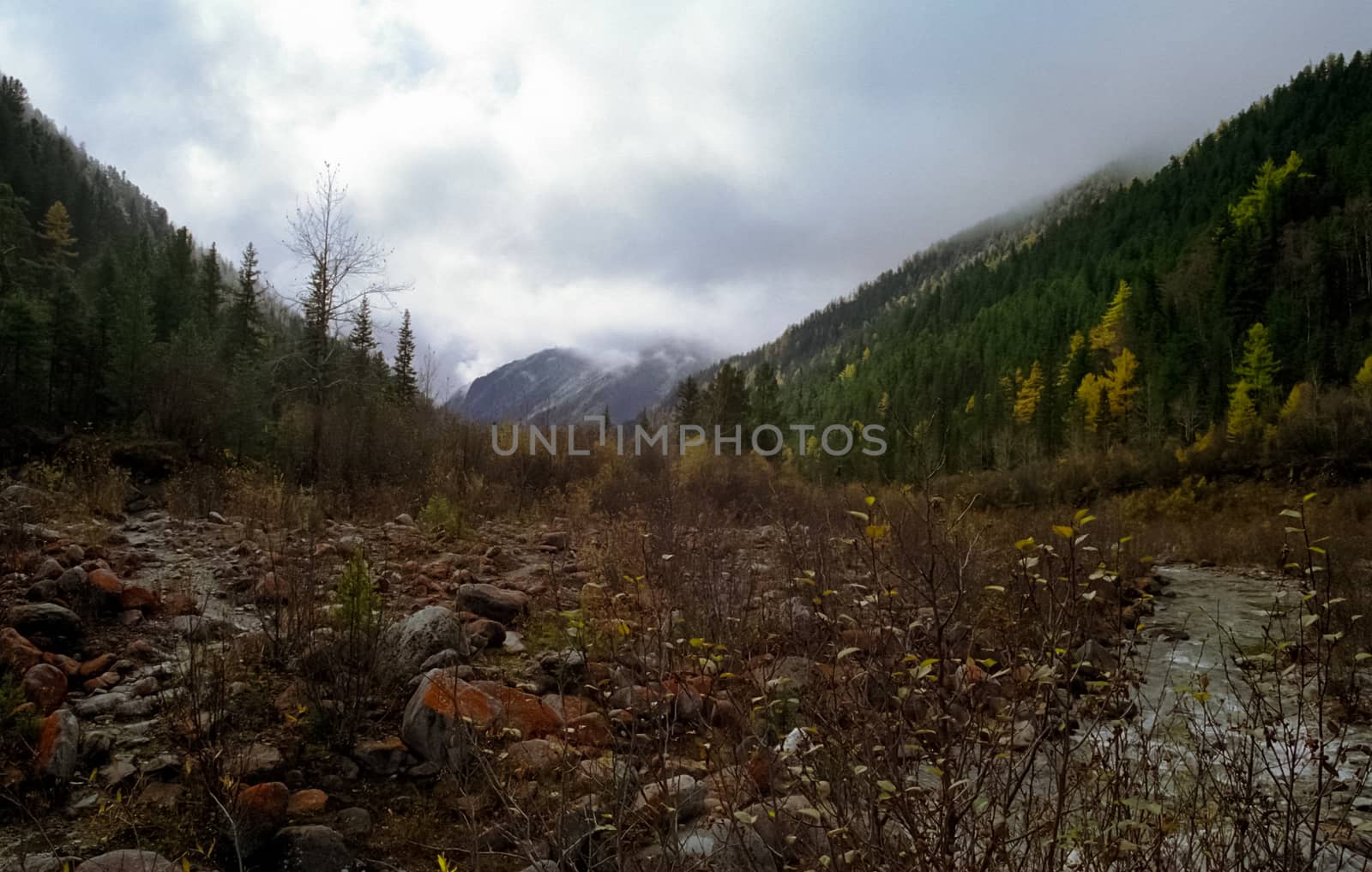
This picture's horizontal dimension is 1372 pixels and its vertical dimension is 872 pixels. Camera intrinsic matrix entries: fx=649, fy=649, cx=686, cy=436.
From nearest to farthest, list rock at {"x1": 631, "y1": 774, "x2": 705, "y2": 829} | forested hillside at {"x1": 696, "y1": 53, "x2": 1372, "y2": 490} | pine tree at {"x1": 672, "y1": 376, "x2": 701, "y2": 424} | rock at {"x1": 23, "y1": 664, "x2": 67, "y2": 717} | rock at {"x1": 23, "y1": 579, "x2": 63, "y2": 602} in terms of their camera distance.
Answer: rock at {"x1": 631, "y1": 774, "x2": 705, "y2": 829} < rock at {"x1": 23, "y1": 664, "x2": 67, "y2": 717} < rock at {"x1": 23, "y1": 579, "x2": 63, "y2": 602} < forested hillside at {"x1": 696, "y1": 53, "x2": 1372, "y2": 490} < pine tree at {"x1": 672, "y1": 376, "x2": 701, "y2": 424}

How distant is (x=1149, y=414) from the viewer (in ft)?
107

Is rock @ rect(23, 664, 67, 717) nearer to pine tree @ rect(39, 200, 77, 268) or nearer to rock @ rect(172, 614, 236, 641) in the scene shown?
rock @ rect(172, 614, 236, 641)

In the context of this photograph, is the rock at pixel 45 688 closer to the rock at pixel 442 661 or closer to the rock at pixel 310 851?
the rock at pixel 310 851

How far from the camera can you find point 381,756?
3133 millimetres

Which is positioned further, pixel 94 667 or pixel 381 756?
pixel 94 667

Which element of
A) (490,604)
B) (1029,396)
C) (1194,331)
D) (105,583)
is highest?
(1194,331)

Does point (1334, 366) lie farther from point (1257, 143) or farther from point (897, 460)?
point (1257, 143)

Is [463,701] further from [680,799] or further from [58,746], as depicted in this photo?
[58,746]

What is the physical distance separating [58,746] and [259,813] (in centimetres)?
98

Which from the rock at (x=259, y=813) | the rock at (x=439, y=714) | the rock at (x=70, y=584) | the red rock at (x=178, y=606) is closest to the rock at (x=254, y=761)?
the rock at (x=259, y=813)

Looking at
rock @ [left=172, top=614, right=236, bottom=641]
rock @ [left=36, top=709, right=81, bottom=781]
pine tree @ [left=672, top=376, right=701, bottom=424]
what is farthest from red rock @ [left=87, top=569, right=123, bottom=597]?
pine tree @ [left=672, top=376, right=701, bottom=424]

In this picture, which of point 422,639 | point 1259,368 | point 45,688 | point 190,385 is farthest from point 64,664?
point 1259,368

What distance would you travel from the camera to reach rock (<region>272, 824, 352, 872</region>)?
8.20 ft

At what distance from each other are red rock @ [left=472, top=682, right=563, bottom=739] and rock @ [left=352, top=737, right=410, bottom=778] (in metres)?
0.45
